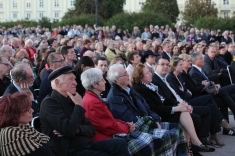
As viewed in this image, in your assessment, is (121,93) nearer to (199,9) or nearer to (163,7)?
(199,9)

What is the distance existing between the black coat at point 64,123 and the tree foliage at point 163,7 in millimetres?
54913

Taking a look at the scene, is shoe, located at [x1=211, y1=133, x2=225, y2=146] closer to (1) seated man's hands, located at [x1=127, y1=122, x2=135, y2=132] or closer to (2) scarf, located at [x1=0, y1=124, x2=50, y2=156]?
(1) seated man's hands, located at [x1=127, y1=122, x2=135, y2=132]

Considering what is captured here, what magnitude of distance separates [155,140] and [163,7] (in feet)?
184

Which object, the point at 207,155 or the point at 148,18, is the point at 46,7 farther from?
the point at 207,155

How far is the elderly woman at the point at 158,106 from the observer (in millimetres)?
8047

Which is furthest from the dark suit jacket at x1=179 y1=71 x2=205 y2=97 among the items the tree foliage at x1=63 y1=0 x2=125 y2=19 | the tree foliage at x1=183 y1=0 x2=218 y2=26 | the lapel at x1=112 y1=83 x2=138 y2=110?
the tree foliage at x1=183 y1=0 x2=218 y2=26

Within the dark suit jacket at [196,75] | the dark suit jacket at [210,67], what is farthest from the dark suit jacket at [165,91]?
the dark suit jacket at [210,67]

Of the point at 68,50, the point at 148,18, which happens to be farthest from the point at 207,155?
the point at 148,18

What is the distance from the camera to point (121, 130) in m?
6.46

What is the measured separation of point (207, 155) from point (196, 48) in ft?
27.5

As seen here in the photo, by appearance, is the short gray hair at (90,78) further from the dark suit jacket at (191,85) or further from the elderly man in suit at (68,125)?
the dark suit jacket at (191,85)

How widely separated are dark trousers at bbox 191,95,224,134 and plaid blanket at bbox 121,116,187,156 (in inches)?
64.4

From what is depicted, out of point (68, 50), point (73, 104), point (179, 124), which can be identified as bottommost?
point (179, 124)

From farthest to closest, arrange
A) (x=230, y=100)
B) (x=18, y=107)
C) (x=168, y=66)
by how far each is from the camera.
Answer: (x=230, y=100) < (x=168, y=66) < (x=18, y=107)
